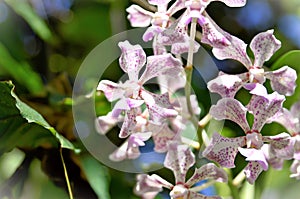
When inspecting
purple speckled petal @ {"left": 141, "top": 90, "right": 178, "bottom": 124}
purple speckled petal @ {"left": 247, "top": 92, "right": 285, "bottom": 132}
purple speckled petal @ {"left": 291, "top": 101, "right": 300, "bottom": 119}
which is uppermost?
purple speckled petal @ {"left": 141, "top": 90, "right": 178, "bottom": 124}

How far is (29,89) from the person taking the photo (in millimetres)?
919

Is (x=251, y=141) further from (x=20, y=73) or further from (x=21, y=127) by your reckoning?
(x=20, y=73)

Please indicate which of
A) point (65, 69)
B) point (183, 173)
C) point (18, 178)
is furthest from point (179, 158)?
point (65, 69)

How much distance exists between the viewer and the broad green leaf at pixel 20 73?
921mm

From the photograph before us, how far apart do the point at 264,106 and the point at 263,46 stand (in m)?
0.08

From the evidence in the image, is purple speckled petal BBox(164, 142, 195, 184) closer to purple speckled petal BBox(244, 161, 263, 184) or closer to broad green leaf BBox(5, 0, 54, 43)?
purple speckled petal BBox(244, 161, 263, 184)

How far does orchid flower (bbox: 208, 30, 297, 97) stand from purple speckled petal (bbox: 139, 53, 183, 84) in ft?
0.16

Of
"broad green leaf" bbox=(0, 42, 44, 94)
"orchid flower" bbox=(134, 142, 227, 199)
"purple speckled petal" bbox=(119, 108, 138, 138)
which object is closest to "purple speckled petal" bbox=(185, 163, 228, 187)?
"orchid flower" bbox=(134, 142, 227, 199)

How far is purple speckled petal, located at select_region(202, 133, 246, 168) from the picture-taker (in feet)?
2.13

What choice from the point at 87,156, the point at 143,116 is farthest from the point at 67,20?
the point at 143,116

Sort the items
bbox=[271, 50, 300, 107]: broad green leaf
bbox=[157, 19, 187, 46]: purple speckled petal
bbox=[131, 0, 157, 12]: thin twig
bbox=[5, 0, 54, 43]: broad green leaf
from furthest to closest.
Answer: bbox=[5, 0, 54, 43]: broad green leaf < bbox=[271, 50, 300, 107]: broad green leaf < bbox=[131, 0, 157, 12]: thin twig < bbox=[157, 19, 187, 46]: purple speckled petal

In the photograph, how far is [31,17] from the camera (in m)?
0.97

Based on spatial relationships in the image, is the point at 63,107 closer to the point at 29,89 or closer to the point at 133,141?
the point at 29,89

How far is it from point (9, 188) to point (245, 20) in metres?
0.55
